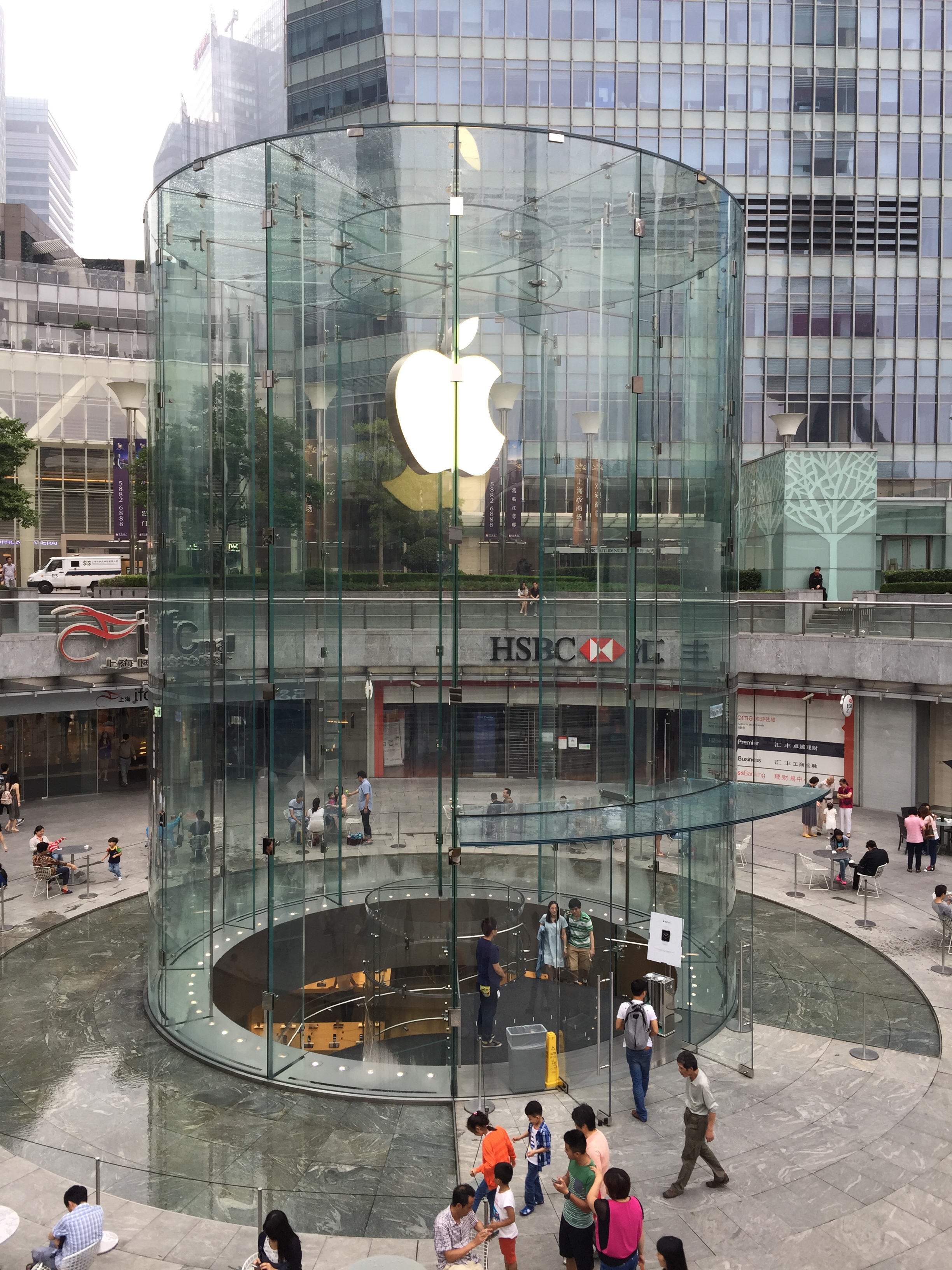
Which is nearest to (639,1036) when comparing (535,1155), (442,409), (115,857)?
(535,1155)

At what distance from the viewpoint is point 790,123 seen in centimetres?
6034

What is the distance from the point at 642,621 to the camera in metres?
12.5

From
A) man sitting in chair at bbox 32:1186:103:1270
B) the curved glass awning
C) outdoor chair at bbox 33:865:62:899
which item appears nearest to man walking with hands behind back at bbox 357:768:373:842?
the curved glass awning

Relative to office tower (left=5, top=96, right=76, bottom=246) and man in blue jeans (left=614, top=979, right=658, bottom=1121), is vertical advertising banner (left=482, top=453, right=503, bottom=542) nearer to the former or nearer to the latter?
man in blue jeans (left=614, top=979, right=658, bottom=1121)

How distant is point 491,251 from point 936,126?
61999mm

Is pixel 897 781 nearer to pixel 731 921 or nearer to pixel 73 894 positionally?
pixel 731 921

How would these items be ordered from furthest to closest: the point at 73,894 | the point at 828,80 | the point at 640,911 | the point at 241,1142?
the point at 828,80
the point at 73,894
the point at 640,911
the point at 241,1142

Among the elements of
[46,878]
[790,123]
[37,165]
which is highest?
[37,165]

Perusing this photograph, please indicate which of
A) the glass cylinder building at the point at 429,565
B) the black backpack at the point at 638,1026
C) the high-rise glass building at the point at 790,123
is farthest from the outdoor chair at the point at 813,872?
the high-rise glass building at the point at 790,123

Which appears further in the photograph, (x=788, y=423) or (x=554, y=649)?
(x=788, y=423)

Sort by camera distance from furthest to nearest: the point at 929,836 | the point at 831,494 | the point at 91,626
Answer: the point at 831,494 < the point at 91,626 < the point at 929,836

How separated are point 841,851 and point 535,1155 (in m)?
12.9

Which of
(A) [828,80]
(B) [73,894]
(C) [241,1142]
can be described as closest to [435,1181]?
(C) [241,1142]

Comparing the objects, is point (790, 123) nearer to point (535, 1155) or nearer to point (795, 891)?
point (795, 891)
